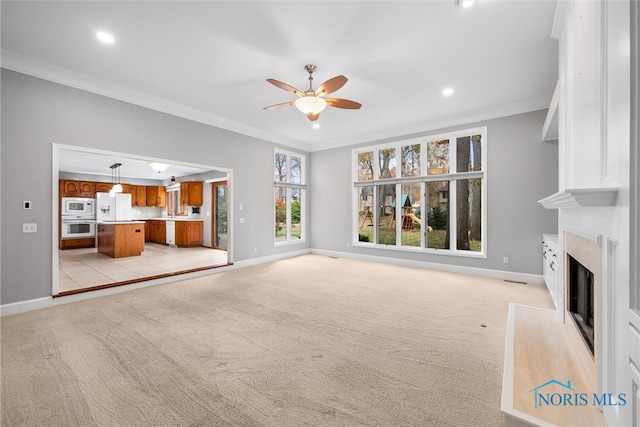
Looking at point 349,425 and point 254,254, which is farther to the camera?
point 254,254

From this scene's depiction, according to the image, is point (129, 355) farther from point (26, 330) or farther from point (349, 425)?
point (349, 425)

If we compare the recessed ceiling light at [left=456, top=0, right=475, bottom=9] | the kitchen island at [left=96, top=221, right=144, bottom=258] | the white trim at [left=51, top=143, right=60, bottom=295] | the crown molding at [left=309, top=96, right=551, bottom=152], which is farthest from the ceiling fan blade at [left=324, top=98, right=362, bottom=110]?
the kitchen island at [left=96, top=221, right=144, bottom=258]

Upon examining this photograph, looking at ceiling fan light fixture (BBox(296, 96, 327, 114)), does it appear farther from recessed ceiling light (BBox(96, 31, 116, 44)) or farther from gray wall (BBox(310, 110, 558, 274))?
gray wall (BBox(310, 110, 558, 274))

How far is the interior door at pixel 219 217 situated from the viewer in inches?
335

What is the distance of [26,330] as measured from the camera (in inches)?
105

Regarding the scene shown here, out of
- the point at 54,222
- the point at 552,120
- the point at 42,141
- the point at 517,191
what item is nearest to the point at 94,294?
the point at 54,222

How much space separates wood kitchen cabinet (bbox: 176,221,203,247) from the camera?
28.6ft

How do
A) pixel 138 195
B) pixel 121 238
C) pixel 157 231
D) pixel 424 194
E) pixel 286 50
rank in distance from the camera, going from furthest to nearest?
pixel 138 195 < pixel 157 231 < pixel 121 238 < pixel 424 194 < pixel 286 50

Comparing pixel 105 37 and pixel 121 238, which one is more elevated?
pixel 105 37

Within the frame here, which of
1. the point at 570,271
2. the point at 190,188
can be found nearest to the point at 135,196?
the point at 190,188

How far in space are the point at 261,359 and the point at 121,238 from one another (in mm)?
6543

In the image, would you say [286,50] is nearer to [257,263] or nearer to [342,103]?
[342,103]

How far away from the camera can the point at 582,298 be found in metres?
1.98

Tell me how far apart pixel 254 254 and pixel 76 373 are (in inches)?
155
